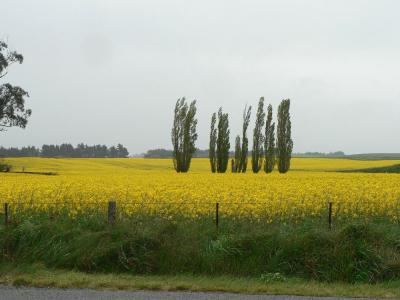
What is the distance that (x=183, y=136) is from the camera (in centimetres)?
4953

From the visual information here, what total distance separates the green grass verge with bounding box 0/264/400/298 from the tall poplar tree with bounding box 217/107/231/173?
137 ft

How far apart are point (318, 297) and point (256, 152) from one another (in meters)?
43.5

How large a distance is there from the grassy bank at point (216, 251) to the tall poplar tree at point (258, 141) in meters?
40.5

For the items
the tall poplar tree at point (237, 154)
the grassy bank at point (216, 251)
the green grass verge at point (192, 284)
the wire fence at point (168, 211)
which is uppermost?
the tall poplar tree at point (237, 154)

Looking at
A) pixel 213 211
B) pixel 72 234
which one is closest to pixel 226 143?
pixel 213 211

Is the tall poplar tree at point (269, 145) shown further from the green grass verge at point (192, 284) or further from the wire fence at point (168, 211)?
the green grass verge at point (192, 284)

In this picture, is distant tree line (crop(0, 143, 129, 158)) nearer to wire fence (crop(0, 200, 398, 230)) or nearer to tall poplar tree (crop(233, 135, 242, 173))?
tall poplar tree (crop(233, 135, 242, 173))

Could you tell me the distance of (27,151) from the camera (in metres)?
134

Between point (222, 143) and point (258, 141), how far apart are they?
371 cm

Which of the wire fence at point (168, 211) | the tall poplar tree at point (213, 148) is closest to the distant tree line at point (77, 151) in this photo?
the tall poplar tree at point (213, 148)

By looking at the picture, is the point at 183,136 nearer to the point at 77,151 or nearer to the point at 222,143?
the point at 222,143

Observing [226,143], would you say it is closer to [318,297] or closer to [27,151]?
[318,297]

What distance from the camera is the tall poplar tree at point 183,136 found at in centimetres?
4888

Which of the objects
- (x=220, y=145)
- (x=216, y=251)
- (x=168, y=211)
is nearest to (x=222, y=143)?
(x=220, y=145)
